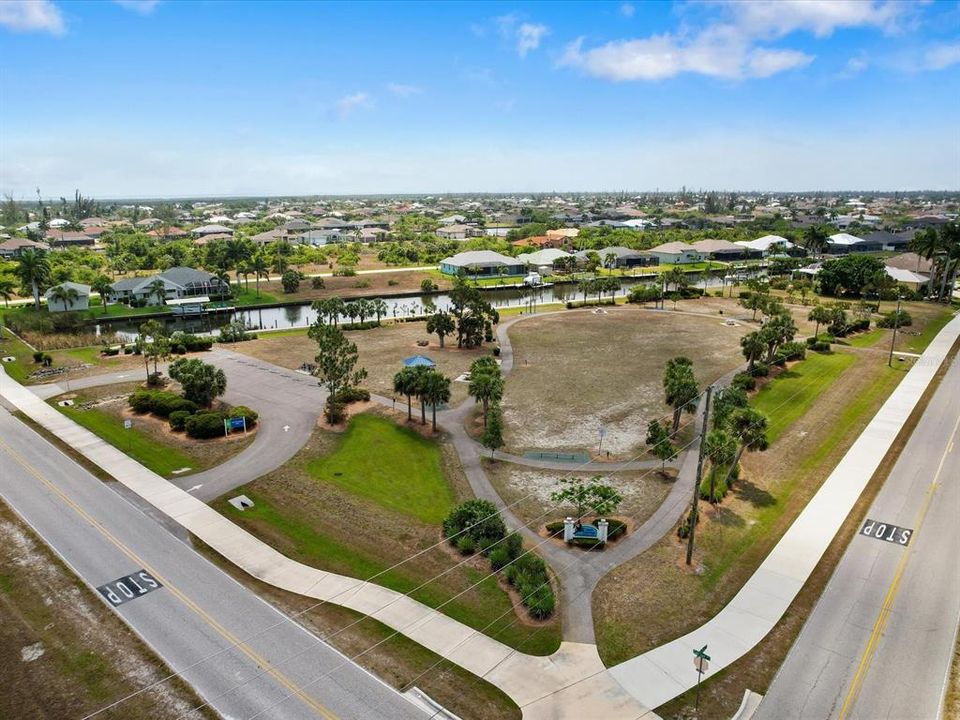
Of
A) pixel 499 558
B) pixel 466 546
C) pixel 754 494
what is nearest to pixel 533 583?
pixel 499 558

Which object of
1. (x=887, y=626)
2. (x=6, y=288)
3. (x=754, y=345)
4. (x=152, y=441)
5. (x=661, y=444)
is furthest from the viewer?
(x=6, y=288)

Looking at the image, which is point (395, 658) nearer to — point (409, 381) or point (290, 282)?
point (409, 381)

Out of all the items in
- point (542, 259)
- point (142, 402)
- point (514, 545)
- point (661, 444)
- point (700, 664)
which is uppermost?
point (542, 259)

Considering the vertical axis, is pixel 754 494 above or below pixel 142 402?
below

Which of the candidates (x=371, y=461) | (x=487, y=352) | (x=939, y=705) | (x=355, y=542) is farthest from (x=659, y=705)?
(x=487, y=352)

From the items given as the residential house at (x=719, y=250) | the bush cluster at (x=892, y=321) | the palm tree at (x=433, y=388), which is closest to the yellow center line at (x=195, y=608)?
the palm tree at (x=433, y=388)

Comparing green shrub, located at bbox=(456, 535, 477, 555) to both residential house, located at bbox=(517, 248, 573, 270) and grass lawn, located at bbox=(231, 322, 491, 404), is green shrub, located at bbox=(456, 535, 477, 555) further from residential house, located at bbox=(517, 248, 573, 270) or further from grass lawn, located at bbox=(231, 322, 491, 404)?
residential house, located at bbox=(517, 248, 573, 270)

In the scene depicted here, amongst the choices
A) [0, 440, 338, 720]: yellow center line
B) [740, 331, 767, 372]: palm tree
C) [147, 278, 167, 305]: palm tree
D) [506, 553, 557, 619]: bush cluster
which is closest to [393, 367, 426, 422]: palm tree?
[506, 553, 557, 619]: bush cluster
